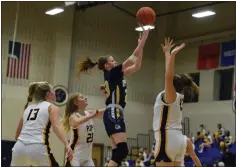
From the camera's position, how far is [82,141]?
23.0 ft

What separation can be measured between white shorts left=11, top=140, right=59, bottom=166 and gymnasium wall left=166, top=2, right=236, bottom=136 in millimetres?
14106

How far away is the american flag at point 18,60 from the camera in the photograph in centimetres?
1816

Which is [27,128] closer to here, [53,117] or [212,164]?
[53,117]

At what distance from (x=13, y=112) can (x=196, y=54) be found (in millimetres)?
8157

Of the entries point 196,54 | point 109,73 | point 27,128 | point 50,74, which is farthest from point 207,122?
point 27,128

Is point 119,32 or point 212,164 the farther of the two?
point 119,32

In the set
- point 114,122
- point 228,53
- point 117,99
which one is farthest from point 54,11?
point 114,122

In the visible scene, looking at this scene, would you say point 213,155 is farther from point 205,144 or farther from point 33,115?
point 33,115

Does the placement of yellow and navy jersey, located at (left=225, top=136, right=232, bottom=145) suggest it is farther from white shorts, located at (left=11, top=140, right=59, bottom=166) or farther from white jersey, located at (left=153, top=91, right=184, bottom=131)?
white shorts, located at (left=11, top=140, right=59, bottom=166)

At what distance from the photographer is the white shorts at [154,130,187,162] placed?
5.29 meters

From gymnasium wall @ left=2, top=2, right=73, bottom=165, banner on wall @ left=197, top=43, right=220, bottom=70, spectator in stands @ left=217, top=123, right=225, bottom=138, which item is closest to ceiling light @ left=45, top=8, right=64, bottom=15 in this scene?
gymnasium wall @ left=2, top=2, right=73, bottom=165

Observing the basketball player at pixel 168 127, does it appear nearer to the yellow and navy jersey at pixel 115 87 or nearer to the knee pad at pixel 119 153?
the knee pad at pixel 119 153

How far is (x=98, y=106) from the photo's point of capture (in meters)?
20.0

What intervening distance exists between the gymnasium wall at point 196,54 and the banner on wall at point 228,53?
0.30 meters
